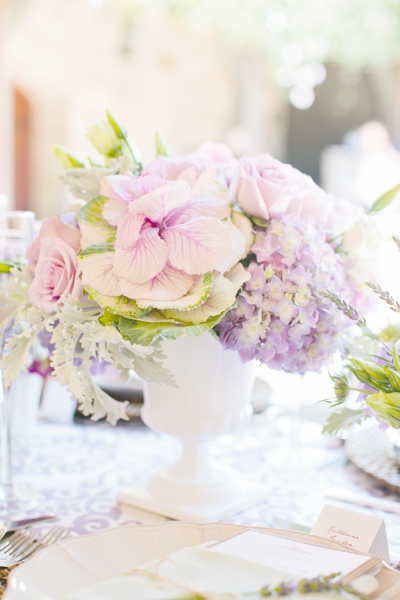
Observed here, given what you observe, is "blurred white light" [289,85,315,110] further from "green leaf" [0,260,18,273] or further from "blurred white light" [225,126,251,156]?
"green leaf" [0,260,18,273]

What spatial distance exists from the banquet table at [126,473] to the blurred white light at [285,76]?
5694 mm

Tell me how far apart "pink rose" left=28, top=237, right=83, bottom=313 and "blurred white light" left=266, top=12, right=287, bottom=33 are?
5977 mm

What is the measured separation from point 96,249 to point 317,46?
611 cm

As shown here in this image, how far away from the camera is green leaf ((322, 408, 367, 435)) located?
0.61m

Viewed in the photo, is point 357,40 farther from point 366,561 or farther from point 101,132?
point 366,561

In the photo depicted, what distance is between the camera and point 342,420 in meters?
0.62

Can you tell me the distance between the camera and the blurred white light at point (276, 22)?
19.3ft

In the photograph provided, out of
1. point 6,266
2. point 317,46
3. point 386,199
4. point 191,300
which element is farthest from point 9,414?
point 317,46

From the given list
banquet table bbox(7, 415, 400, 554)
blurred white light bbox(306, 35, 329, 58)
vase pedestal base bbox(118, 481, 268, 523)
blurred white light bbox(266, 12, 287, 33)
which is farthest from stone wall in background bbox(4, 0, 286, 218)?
vase pedestal base bbox(118, 481, 268, 523)

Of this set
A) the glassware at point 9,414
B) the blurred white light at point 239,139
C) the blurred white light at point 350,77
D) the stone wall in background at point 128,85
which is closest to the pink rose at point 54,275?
the glassware at point 9,414

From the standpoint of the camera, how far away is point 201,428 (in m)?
0.69

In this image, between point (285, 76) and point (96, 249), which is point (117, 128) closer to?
point (96, 249)

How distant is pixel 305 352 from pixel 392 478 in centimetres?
23

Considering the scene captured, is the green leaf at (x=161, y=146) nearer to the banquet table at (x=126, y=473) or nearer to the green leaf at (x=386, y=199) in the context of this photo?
the green leaf at (x=386, y=199)
